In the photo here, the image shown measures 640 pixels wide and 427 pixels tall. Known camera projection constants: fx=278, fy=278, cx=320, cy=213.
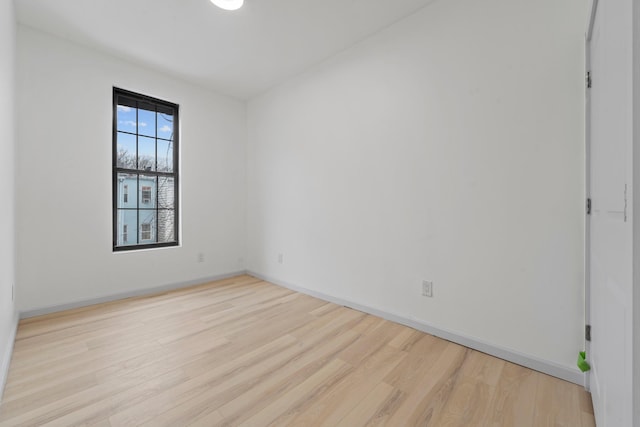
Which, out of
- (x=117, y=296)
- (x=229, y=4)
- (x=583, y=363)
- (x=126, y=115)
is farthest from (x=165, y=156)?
(x=583, y=363)

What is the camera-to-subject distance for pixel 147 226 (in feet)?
11.1

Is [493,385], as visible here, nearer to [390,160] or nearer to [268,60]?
[390,160]

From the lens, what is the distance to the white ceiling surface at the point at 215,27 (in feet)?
7.29

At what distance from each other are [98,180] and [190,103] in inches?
56.0

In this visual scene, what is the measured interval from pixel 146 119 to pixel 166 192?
90 cm

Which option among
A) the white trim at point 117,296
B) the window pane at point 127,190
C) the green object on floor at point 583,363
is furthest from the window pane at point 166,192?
the green object on floor at point 583,363

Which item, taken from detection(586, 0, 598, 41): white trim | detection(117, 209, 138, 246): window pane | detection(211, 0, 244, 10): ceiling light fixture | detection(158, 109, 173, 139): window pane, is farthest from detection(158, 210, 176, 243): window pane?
detection(586, 0, 598, 41): white trim

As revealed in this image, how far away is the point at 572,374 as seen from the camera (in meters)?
1.60

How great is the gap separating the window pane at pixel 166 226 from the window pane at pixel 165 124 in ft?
3.16

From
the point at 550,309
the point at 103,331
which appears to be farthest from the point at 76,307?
the point at 550,309

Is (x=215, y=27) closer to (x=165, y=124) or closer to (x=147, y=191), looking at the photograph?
(x=165, y=124)

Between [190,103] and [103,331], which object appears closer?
[103,331]

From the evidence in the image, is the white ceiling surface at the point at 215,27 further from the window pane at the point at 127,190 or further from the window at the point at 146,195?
the window at the point at 146,195

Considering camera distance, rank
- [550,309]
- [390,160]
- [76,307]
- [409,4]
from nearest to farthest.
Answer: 1. [550,309]
2. [409,4]
3. [390,160]
4. [76,307]
